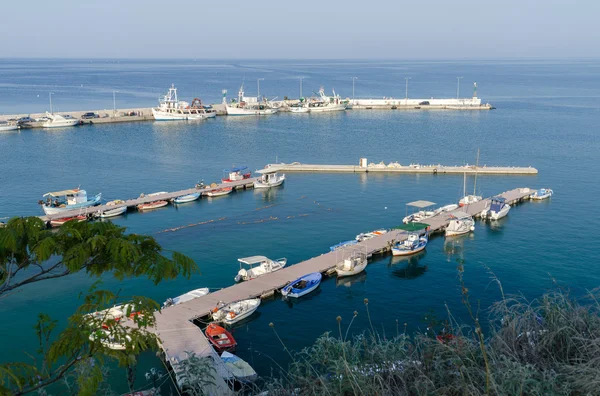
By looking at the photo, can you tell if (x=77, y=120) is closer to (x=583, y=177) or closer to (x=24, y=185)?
(x=24, y=185)

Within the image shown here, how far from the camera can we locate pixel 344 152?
246 ft

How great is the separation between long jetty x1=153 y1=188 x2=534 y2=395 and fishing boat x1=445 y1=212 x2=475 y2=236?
112cm

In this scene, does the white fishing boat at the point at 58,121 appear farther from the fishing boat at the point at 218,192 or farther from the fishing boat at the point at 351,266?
the fishing boat at the point at 351,266

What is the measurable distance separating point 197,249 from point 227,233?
4.03 metres

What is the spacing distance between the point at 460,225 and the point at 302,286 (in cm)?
1616

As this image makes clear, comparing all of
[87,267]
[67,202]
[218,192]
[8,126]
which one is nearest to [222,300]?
[87,267]

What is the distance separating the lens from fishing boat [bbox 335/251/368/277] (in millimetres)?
32938

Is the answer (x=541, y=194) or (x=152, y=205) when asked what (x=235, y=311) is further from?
(x=541, y=194)

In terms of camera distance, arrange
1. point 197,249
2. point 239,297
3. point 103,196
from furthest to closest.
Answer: point 103,196
point 197,249
point 239,297

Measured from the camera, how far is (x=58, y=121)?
9450 centimetres

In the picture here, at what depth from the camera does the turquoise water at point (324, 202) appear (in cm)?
2939

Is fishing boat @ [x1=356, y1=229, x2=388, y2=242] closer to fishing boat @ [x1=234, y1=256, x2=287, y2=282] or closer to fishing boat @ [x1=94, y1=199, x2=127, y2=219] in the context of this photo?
fishing boat @ [x1=234, y1=256, x2=287, y2=282]

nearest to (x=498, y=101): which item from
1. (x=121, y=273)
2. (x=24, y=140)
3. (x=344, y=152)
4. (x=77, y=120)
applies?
(x=344, y=152)

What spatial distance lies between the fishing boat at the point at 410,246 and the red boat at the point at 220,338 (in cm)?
1507
